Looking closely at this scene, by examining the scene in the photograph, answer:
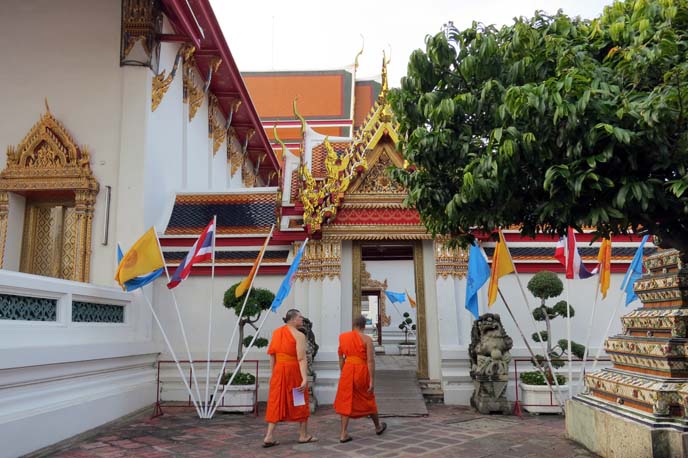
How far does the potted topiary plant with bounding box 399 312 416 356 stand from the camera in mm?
15883

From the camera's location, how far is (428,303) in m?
8.18

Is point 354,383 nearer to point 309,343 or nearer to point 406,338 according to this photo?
point 309,343

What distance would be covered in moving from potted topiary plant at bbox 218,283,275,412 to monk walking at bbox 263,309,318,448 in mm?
1691

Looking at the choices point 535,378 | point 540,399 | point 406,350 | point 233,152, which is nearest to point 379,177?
point 535,378

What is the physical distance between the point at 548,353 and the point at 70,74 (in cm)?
757

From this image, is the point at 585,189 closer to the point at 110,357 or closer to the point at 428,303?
the point at 428,303

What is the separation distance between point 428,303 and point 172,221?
4.02 meters

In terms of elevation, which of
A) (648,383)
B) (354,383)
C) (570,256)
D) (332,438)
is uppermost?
(570,256)

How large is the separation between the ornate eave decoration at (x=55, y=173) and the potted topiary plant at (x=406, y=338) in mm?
9809

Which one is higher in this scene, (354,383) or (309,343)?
Result: (309,343)

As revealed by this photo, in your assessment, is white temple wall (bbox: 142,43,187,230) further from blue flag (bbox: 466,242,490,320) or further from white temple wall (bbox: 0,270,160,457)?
blue flag (bbox: 466,242,490,320)

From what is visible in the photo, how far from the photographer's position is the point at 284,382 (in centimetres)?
549

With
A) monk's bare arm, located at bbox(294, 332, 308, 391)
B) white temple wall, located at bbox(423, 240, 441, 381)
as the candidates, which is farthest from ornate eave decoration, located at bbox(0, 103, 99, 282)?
white temple wall, located at bbox(423, 240, 441, 381)

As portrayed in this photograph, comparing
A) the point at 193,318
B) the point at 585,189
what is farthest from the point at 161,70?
the point at 585,189
